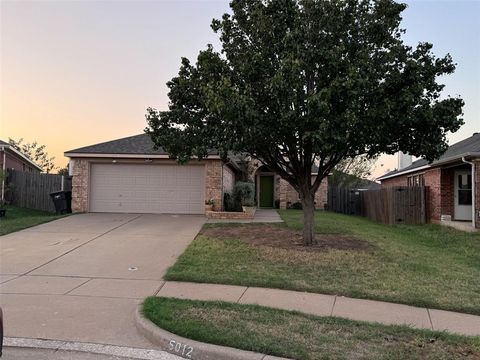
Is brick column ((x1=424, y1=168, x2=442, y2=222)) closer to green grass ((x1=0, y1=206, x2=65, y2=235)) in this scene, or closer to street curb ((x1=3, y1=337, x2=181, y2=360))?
green grass ((x1=0, y1=206, x2=65, y2=235))

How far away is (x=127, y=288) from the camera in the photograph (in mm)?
7613

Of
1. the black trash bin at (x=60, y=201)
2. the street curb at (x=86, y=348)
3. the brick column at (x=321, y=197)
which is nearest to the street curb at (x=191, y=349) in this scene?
the street curb at (x=86, y=348)

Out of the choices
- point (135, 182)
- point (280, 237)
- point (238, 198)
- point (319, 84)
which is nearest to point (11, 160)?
point (135, 182)

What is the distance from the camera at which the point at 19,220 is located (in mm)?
16047

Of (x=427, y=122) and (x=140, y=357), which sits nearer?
(x=140, y=357)

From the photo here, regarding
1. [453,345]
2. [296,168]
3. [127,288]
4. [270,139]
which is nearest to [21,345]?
[127,288]

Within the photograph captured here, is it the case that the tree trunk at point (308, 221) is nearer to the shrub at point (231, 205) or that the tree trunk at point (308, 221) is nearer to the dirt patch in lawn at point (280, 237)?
the dirt patch in lawn at point (280, 237)

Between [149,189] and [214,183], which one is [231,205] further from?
[149,189]

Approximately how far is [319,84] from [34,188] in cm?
1636

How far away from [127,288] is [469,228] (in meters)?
13.4

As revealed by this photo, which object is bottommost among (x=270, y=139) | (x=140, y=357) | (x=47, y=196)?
(x=140, y=357)

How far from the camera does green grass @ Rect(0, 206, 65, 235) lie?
14086 millimetres

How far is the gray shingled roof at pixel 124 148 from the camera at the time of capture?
741 inches

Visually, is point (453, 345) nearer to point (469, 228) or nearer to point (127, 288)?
point (127, 288)
